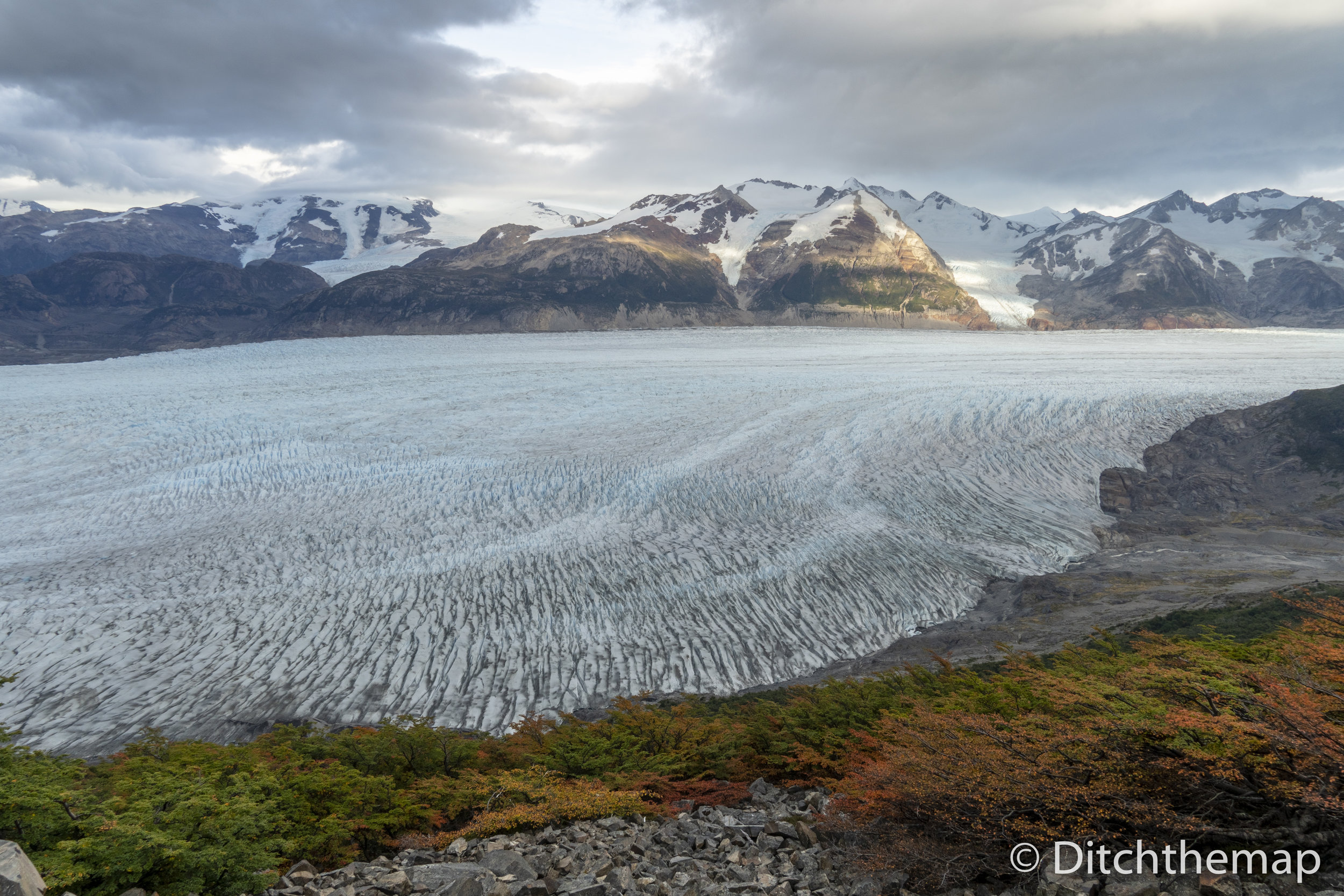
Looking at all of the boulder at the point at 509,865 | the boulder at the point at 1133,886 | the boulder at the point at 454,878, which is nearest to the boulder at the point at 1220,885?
the boulder at the point at 1133,886

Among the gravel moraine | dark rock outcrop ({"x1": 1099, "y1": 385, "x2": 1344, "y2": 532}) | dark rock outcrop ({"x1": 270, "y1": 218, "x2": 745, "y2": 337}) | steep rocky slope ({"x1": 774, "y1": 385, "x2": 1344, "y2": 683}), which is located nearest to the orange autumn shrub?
the gravel moraine

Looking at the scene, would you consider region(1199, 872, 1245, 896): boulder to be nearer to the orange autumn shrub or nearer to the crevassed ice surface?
the orange autumn shrub

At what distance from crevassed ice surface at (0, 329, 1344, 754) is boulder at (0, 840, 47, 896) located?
12296 millimetres

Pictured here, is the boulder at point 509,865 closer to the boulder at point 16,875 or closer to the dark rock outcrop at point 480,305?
the boulder at point 16,875

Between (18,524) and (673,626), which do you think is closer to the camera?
(673,626)

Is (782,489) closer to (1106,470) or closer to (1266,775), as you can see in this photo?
(1106,470)

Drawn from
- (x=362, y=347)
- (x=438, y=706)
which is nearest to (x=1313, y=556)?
(x=438, y=706)

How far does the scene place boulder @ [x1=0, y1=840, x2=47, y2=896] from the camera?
15.7 ft

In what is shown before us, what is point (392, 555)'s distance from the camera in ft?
76.7

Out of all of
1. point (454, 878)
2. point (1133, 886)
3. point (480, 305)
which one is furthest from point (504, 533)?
point (480, 305)

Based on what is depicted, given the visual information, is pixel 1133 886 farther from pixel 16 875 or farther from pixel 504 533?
pixel 504 533

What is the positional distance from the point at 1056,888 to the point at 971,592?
20.1 meters

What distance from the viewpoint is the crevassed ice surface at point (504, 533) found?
59.2 feet

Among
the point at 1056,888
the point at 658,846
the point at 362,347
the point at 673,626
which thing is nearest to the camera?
the point at 1056,888
